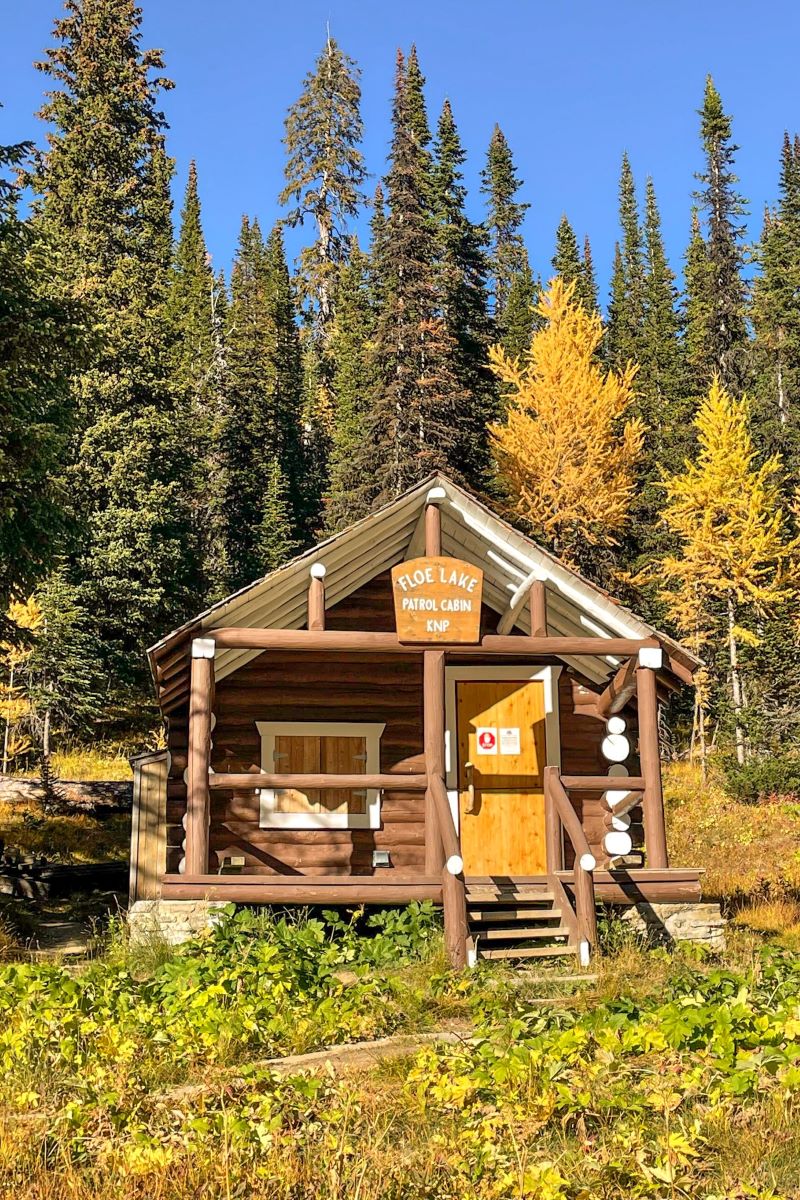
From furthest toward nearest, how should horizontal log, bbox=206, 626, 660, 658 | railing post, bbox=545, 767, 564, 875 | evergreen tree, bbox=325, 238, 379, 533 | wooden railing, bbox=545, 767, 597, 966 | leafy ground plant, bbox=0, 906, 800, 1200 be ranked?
evergreen tree, bbox=325, 238, 379, 533 < railing post, bbox=545, 767, 564, 875 < horizontal log, bbox=206, 626, 660, 658 < wooden railing, bbox=545, 767, 597, 966 < leafy ground plant, bbox=0, 906, 800, 1200

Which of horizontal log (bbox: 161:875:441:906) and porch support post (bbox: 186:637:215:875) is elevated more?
porch support post (bbox: 186:637:215:875)

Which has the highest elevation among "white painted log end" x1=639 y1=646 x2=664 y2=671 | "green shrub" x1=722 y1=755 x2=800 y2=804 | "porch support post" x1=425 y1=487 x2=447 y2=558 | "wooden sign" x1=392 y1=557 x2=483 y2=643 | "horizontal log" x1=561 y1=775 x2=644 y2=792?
"porch support post" x1=425 y1=487 x2=447 y2=558

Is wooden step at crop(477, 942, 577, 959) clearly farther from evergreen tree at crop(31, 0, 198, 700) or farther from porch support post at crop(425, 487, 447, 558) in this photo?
evergreen tree at crop(31, 0, 198, 700)

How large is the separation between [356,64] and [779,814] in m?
62.0

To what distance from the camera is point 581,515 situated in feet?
107

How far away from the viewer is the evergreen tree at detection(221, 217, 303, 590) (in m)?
43.8

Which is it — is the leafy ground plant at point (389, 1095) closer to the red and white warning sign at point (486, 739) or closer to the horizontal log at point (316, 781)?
the horizontal log at point (316, 781)

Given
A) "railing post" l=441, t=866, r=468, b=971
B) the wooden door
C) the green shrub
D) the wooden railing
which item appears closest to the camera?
"railing post" l=441, t=866, r=468, b=971

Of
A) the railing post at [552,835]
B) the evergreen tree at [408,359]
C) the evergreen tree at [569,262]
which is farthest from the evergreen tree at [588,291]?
the railing post at [552,835]

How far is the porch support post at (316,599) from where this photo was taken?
12156 mm

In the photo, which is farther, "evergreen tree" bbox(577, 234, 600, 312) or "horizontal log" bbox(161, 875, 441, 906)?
"evergreen tree" bbox(577, 234, 600, 312)

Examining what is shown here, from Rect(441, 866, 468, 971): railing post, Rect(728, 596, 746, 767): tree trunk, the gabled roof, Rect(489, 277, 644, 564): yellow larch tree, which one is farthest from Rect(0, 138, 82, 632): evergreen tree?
Rect(728, 596, 746, 767): tree trunk

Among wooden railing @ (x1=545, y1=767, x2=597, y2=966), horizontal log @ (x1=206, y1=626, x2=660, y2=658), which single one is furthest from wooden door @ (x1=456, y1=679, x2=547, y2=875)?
horizontal log @ (x1=206, y1=626, x2=660, y2=658)

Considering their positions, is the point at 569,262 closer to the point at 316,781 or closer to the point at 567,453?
the point at 567,453
